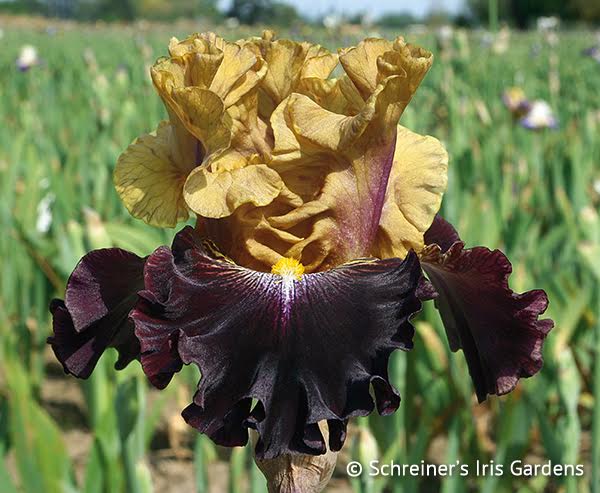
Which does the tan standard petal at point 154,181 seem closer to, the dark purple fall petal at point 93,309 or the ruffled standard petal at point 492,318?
the dark purple fall petal at point 93,309

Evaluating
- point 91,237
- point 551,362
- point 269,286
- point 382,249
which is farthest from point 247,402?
point 551,362

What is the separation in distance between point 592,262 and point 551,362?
29cm

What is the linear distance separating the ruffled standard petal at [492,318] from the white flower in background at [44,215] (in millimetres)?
1535

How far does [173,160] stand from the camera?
0.70m

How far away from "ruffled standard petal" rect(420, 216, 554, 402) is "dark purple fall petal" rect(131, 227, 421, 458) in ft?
0.26

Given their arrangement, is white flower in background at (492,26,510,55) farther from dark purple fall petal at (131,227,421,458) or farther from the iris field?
dark purple fall petal at (131,227,421,458)

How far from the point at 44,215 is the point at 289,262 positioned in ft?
5.38

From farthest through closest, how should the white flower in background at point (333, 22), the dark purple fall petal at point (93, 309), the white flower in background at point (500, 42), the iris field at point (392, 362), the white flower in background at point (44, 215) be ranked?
the white flower in background at point (500, 42) < the white flower in background at point (333, 22) < the white flower in background at point (44, 215) < the iris field at point (392, 362) < the dark purple fall petal at point (93, 309)

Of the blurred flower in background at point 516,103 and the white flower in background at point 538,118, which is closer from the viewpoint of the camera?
the white flower in background at point 538,118

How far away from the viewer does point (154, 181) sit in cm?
70

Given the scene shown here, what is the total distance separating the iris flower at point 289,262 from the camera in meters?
0.53

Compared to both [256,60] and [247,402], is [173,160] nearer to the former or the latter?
[256,60]

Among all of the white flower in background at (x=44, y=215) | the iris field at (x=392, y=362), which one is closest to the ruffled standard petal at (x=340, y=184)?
the iris field at (x=392, y=362)

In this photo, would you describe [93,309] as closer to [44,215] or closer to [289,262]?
[289,262]
